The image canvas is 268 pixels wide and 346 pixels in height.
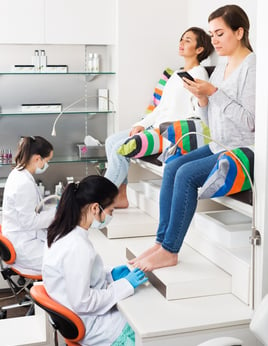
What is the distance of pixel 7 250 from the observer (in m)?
3.12

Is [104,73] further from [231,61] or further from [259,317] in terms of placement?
[259,317]

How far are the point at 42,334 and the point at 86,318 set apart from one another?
36 cm

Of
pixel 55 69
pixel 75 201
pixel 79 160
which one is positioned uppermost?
pixel 55 69

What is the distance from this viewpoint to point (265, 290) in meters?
2.17

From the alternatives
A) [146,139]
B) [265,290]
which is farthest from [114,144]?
[265,290]

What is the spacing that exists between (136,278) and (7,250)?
1.08 meters

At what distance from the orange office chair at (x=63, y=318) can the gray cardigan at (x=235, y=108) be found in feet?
3.12

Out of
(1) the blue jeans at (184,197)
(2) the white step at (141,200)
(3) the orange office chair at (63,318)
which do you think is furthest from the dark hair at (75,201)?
(2) the white step at (141,200)

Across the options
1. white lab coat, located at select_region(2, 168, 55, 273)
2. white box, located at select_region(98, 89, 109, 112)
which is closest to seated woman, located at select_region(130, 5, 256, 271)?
white lab coat, located at select_region(2, 168, 55, 273)

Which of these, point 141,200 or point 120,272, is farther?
point 141,200

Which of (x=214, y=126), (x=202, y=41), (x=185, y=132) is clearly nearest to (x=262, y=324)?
(x=214, y=126)

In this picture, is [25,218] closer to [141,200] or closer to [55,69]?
[141,200]

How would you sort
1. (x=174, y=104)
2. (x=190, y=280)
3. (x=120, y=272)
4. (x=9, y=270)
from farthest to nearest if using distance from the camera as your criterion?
1. (x=174, y=104)
2. (x=9, y=270)
3. (x=120, y=272)
4. (x=190, y=280)

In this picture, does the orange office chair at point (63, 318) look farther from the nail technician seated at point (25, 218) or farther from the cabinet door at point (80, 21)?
the cabinet door at point (80, 21)
